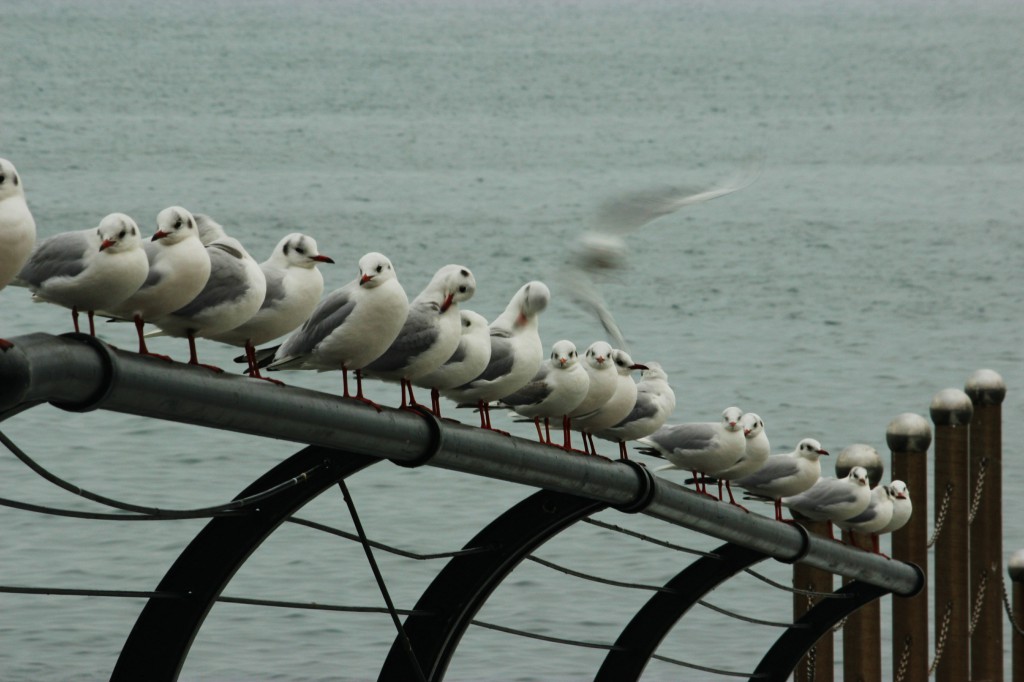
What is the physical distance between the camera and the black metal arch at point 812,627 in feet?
22.7

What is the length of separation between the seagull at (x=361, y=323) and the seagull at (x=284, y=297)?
7 centimetres

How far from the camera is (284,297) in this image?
4703 mm

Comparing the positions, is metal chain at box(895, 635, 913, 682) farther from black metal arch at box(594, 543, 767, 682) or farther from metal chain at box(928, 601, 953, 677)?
black metal arch at box(594, 543, 767, 682)

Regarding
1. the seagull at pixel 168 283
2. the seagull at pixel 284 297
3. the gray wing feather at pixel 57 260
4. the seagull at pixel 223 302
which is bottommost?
the seagull at pixel 284 297

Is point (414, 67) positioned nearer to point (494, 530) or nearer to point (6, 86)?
point (6, 86)

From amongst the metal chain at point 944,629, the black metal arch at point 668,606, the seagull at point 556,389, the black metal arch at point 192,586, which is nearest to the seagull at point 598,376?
the seagull at point 556,389

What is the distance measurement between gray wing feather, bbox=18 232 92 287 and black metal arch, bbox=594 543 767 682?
236 cm

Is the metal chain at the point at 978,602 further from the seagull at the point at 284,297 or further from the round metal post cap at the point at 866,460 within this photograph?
the seagull at the point at 284,297

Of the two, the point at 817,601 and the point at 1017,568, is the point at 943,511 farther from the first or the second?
the point at 1017,568

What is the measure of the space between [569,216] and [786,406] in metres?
13.0

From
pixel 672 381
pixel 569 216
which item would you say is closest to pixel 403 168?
pixel 569 216

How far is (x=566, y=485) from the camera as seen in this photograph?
4.46 m

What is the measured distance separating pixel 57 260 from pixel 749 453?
417 cm

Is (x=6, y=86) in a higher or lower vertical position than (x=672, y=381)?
higher
